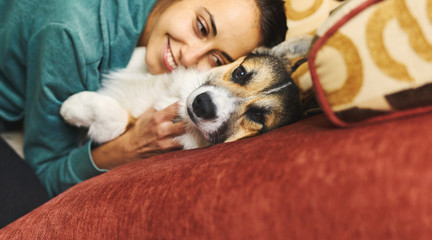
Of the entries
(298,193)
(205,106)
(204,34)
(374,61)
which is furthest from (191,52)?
(298,193)

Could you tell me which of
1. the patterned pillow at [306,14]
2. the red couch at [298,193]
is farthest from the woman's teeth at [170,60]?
the red couch at [298,193]

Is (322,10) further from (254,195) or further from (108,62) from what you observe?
(254,195)

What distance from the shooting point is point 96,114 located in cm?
162

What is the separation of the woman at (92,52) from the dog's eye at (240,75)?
0.18 metres

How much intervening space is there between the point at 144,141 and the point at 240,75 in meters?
0.60

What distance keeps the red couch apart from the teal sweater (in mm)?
949

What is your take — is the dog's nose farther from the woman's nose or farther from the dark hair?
the dark hair

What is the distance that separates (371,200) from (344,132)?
0.19 m

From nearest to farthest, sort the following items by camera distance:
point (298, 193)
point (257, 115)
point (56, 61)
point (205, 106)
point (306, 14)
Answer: point (298, 193), point (205, 106), point (257, 115), point (56, 61), point (306, 14)

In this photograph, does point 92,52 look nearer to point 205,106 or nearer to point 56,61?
point 56,61

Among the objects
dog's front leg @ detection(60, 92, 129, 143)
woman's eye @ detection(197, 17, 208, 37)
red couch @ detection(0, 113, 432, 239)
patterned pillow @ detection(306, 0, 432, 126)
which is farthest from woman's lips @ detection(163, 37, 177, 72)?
patterned pillow @ detection(306, 0, 432, 126)

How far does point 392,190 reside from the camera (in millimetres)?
525

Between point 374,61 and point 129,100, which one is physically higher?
point 374,61

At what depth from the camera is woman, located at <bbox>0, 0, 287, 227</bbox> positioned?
1.56 metres
